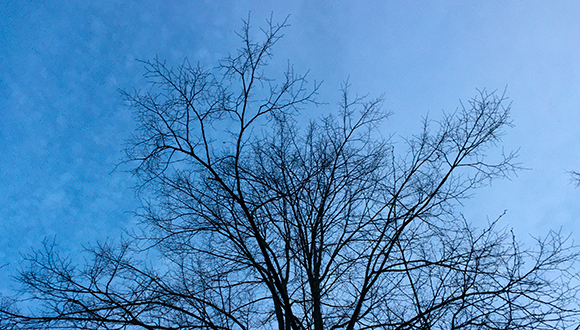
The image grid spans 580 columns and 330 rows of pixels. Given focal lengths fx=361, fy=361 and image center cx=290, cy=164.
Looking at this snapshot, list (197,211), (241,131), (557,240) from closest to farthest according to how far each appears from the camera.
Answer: (557,240)
(241,131)
(197,211)

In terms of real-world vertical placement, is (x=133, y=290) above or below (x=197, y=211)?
below

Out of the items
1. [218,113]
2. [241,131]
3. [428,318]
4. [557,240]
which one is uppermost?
[218,113]

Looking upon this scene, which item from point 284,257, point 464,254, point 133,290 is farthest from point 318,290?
point 133,290

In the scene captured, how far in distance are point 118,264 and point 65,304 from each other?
0.67 meters

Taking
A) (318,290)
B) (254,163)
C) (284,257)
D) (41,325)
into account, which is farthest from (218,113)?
(41,325)

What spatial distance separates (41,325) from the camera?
3996 millimetres

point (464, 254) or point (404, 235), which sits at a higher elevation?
point (404, 235)

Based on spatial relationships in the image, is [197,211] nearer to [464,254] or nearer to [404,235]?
[404,235]

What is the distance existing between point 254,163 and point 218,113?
1.05m

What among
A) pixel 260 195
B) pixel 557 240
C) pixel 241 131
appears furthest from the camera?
pixel 260 195

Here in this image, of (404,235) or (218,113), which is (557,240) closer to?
(404,235)

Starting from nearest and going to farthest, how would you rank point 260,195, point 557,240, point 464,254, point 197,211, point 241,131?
point 557,240, point 464,254, point 241,131, point 197,211, point 260,195

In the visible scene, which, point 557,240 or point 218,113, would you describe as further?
point 218,113

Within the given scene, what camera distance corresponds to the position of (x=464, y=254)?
Answer: 4.30 m
